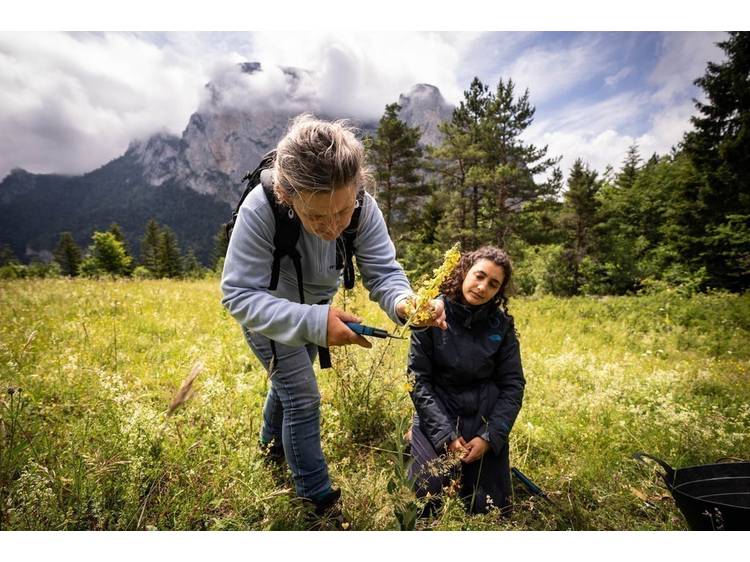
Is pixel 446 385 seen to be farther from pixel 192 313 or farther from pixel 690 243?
pixel 690 243

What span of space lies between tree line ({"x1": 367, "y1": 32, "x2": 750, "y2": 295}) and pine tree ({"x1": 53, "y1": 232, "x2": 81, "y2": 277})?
133ft

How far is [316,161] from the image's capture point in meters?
1.39

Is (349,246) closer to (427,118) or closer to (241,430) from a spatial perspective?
(241,430)

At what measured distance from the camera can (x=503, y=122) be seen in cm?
1630

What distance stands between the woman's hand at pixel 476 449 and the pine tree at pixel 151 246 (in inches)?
2178

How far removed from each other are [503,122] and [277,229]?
683 inches

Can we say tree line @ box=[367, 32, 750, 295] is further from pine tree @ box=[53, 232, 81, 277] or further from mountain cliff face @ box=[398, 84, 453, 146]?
pine tree @ box=[53, 232, 81, 277]

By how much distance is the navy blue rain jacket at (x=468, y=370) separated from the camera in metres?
2.50

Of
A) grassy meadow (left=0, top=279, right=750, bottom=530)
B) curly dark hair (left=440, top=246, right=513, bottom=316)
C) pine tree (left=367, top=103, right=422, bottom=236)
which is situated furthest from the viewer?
pine tree (left=367, top=103, right=422, bottom=236)

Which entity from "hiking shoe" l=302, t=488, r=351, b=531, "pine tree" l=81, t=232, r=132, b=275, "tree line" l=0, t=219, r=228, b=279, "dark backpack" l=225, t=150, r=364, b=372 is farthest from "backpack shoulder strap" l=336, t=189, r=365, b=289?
"pine tree" l=81, t=232, r=132, b=275

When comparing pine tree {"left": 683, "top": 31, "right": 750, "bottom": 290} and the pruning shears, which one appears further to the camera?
pine tree {"left": 683, "top": 31, "right": 750, "bottom": 290}

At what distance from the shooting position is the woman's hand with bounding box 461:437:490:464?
7.71ft

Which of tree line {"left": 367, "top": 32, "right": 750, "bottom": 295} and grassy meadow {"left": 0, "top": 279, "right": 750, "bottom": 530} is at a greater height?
tree line {"left": 367, "top": 32, "right": 750, "bottom": 295}
